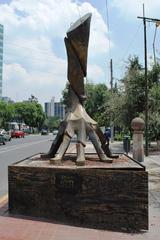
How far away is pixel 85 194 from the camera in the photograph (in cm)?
807

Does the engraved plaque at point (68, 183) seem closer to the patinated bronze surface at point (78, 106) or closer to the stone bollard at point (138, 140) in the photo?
the patinated bronze surface at point (78, 106)

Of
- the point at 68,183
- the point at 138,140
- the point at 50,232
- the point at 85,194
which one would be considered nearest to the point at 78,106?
the point at 68,183

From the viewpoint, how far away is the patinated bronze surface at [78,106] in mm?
9273

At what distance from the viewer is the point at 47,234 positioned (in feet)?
23.8

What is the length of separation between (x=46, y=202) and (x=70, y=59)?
3084mm

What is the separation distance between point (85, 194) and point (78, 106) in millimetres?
2284

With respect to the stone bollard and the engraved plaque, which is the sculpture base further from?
the stone bollard

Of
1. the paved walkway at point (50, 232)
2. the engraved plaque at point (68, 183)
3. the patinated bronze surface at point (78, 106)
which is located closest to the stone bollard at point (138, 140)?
the patinated bronze surface at point (78, 106)

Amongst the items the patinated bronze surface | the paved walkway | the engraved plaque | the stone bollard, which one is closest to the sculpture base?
the engraved plaque

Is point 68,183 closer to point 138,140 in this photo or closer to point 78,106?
point 78,106

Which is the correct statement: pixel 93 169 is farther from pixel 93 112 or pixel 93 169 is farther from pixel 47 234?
pixel 93 112

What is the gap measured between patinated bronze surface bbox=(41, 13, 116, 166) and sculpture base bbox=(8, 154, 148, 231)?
0.85 meters

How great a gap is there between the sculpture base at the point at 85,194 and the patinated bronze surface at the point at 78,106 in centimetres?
85

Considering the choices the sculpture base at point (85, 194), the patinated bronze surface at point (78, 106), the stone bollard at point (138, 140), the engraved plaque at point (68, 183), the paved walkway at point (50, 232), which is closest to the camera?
the paved walkway at point (50, 232)
